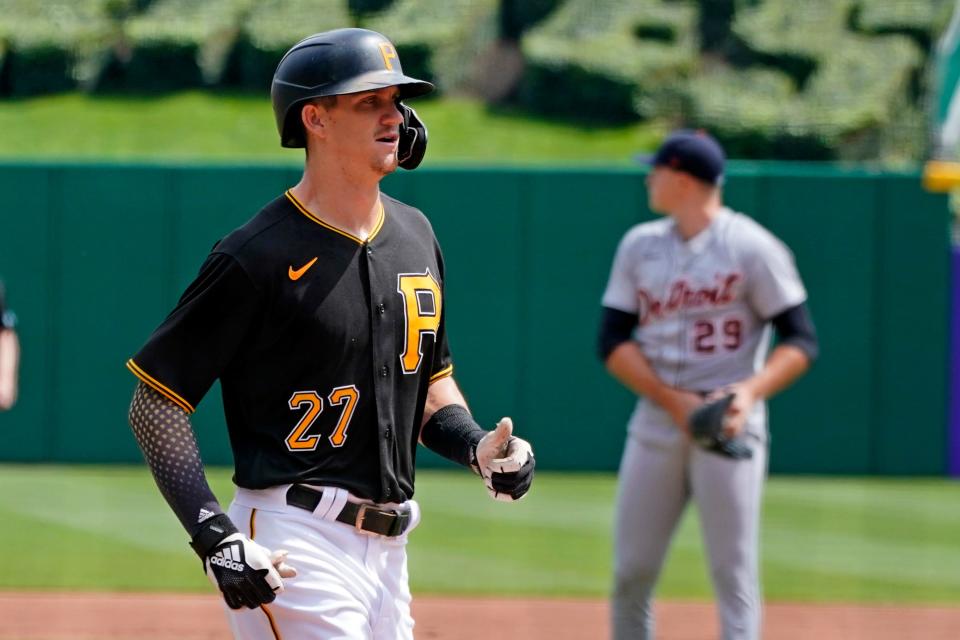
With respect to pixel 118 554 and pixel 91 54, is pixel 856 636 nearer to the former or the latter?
pixel 118 554

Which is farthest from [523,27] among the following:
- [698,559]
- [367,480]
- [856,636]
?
[367,480]

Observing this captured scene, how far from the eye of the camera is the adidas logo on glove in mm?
3035

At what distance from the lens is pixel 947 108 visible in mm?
12398

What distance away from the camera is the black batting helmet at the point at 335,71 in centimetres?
332

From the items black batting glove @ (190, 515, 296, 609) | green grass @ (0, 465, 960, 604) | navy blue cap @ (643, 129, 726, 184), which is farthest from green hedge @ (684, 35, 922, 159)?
black batting glove @ (190, 515, 296, 609)

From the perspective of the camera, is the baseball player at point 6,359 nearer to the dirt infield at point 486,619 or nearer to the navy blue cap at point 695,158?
the dirt infield at point 486,619

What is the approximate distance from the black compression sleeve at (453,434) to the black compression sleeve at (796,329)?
2071 mm

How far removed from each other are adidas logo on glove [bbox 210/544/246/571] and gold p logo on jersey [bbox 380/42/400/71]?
3.51 feet

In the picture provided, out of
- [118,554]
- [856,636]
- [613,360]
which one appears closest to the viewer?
[613,360]

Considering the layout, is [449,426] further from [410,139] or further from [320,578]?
[410,139]

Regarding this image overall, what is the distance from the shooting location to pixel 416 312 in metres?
3.48

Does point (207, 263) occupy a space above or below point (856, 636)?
above

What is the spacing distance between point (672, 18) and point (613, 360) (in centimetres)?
2040

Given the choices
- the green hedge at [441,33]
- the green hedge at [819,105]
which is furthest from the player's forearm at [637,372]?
the green hedge at [441,33]
